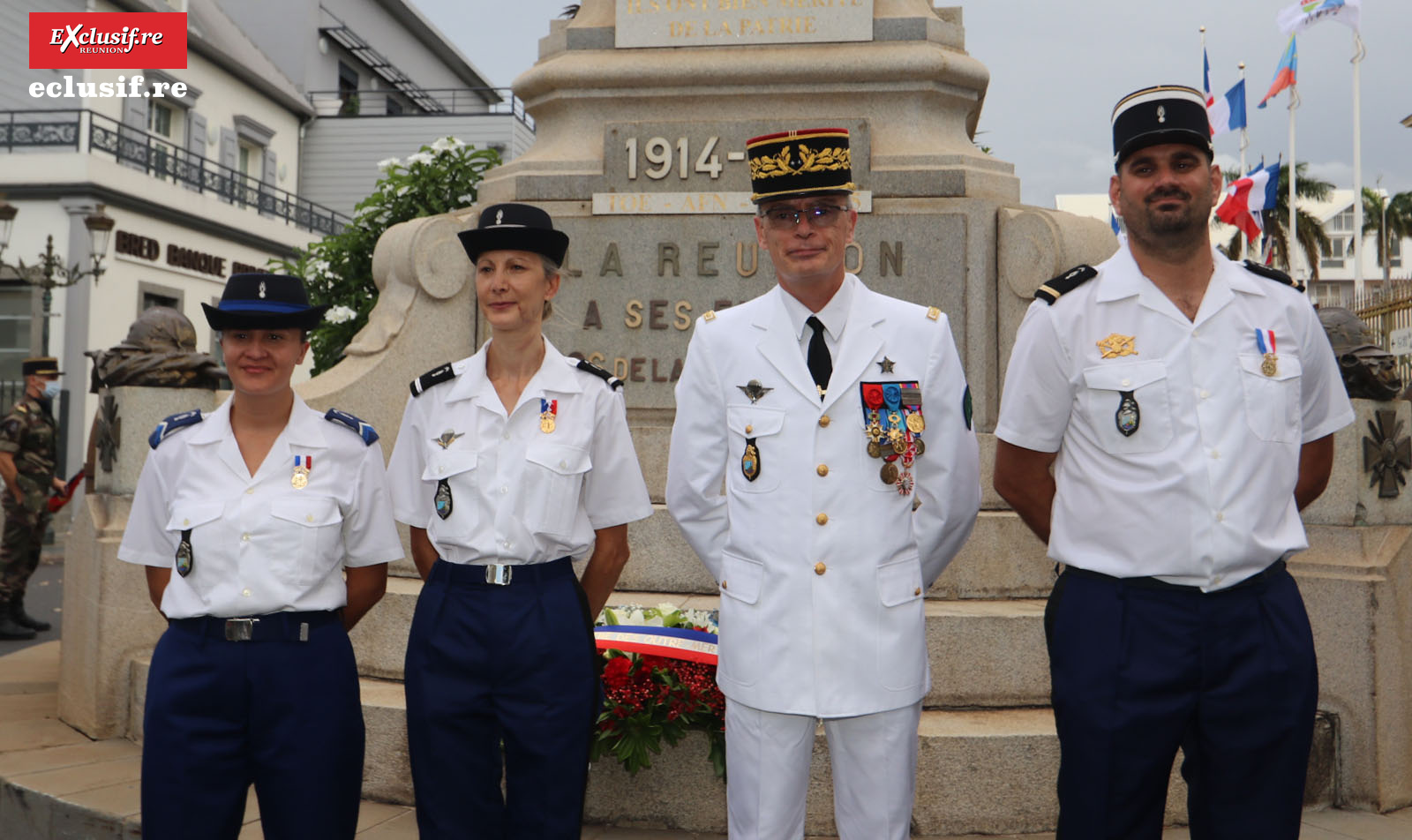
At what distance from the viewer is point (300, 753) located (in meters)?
3.04

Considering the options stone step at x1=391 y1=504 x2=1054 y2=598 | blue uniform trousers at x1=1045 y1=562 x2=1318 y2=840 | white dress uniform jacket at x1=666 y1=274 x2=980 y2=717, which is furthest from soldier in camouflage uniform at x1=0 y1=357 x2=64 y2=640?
blue uniform trousers at x1=1045 y1=562 x2=1318 y2=840

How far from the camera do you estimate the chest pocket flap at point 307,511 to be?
3.15m

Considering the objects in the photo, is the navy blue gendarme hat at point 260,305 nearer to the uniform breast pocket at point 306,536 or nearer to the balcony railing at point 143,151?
the uniform breast pocket at point 306,536

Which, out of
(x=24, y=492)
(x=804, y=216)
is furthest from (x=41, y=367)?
(x=804, y=216)

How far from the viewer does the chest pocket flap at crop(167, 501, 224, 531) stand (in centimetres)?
312

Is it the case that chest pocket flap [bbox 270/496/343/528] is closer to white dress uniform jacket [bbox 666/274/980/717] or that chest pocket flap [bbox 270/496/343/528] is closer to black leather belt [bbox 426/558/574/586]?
black leather belt [bbox 426/558/574/586]

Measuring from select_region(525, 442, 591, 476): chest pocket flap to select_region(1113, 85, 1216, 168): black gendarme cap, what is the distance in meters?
1.69

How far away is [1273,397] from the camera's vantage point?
112 inches

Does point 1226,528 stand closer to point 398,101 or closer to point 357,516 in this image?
point 357,516

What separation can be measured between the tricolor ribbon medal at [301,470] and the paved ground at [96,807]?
172 cm

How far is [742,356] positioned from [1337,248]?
282 ft

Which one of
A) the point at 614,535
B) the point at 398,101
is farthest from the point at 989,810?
the point at 398,101

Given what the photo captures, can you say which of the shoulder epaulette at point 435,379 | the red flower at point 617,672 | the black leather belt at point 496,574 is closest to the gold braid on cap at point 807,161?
the shoulder epaulette at point 435,379

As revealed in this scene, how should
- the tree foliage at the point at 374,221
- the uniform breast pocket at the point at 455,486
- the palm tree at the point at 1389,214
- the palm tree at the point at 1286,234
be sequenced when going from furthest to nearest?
the palm tree at the point at 1389,214, the palm tree at the point at 1286,234, the tree foliage at the point at 374,221, the uniform breast pocket at the point at 455,486
